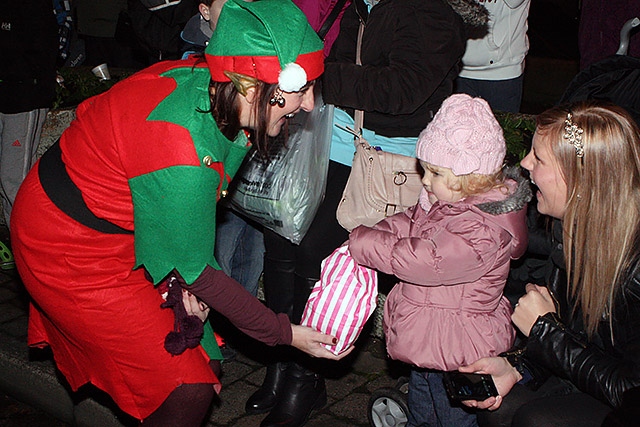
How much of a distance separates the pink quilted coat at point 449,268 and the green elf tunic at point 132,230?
1.60ft

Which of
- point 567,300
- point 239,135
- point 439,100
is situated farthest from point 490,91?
point 239,135

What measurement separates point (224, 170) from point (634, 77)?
168 centimetres

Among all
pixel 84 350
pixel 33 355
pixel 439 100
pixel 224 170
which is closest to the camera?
pixel 224 170

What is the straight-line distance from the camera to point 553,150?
2.77 m

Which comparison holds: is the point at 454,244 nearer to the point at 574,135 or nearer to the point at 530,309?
the point at 530,309

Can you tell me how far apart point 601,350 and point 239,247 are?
2.18 metres

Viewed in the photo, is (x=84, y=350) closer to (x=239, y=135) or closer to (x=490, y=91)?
(x=239, y=135)

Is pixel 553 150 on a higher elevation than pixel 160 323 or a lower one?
higher

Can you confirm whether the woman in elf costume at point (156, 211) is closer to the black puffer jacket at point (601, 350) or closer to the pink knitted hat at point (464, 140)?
the pink knitted hat at point (464, 140)

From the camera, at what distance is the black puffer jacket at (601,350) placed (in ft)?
8.54

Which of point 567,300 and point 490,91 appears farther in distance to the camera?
point 490,91

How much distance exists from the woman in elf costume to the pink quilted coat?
344mm

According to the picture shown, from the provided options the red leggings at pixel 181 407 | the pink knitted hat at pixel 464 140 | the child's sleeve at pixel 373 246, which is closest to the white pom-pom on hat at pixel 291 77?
the pink knitted hat at pixel 464 140

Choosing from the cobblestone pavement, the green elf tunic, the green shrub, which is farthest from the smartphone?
the green shrub
